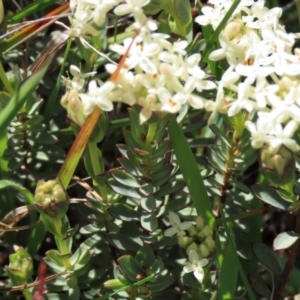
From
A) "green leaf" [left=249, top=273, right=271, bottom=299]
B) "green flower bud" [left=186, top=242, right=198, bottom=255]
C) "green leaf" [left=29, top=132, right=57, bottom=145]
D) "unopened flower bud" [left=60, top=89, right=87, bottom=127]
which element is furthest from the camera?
"green leaf" [left=29, top=132, right=57, bottom=145]

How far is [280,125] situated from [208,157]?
0.53 meters

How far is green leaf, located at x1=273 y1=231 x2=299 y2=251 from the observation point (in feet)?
5.91

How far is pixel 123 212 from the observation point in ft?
6.47

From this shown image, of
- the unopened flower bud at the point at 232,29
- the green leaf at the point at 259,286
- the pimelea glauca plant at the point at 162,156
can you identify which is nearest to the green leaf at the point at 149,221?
the pimelea glauca plant at the point at 162,156

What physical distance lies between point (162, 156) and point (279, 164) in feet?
1.40

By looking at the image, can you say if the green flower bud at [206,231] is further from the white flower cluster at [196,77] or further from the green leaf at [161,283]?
Answer: the white flower cluster at [196,77]

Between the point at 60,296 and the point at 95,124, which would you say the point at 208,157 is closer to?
the point at 95,124

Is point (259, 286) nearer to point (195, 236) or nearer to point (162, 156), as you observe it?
point (195, 236)

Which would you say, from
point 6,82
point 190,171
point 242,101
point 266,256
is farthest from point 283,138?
point 6,82

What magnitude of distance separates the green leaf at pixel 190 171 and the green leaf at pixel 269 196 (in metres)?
0.17

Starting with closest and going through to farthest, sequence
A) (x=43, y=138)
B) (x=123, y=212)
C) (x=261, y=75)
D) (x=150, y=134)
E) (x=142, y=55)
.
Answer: (x=142, y=55) → (x=261, y=75) → (x=150, y=134) → (x=123, y=212) → (x=43, y=138)

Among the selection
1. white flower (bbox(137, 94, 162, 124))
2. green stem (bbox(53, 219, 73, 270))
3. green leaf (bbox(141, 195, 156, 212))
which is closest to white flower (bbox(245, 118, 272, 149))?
white flower (bbox(137, 94, 162, 124))

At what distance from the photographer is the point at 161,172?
6.15 feet

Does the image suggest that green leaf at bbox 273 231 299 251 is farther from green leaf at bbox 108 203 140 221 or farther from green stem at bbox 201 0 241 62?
green stem at bbox 201 0 241 62
